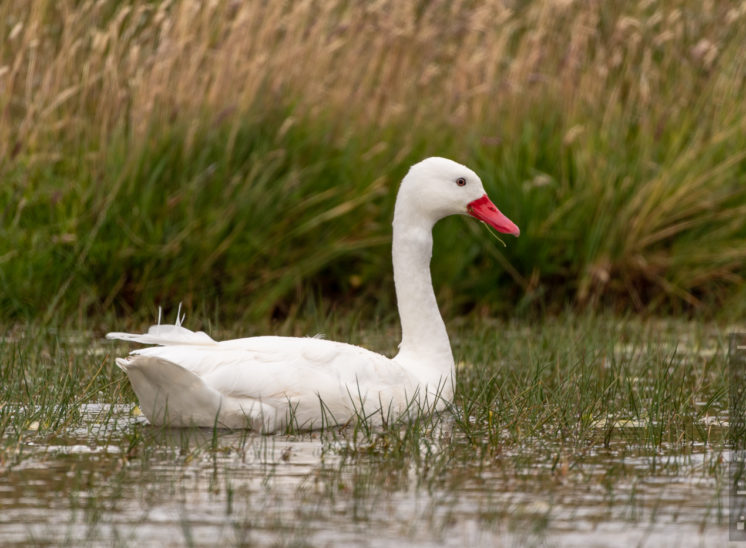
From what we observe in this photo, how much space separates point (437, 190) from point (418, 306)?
0.59 meters

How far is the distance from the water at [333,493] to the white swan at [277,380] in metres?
0.13

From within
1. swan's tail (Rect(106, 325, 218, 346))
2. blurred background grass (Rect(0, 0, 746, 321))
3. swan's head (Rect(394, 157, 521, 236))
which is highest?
blurred background grass (Rect(0, 0, 746, 321))

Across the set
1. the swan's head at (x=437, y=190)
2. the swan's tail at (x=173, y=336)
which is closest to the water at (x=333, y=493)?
the swan's tail at (x=173, y=336)

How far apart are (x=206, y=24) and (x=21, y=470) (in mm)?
5285

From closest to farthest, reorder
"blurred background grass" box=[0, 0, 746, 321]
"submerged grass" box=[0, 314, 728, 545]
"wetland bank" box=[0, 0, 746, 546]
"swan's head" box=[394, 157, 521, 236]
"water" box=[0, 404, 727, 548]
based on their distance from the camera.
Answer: "water" box=[0, 404, 727, 548]
"submerged grass" box=[0, 314, 728, 545]
"wetland bank" box=[0, 0, 746, 546]
"swan's head" box=[394, 157, 521, 236]
"blurred background grass" box=[0, 0, 746, 321]

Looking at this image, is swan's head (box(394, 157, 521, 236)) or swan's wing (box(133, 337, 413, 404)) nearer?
swan's wing (box(133, 337, 413, 404))

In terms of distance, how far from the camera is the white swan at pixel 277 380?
5680mm

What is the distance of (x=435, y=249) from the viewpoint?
1012cm

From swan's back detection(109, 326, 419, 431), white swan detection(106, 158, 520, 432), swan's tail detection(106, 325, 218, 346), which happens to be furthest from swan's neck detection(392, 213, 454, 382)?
swan's tail detection(106, 325, 218, 346)

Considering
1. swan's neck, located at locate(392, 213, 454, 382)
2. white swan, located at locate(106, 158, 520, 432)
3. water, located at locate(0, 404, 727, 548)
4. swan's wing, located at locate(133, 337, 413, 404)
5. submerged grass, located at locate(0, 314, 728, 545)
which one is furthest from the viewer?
swan's neck, located at locate(392, 213, 454, 382)

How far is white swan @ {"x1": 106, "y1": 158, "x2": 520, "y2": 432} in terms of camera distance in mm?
5680

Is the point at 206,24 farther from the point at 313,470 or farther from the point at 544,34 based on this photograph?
the point at 313,470

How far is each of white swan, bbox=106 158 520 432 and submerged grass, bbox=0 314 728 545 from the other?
0.11 meters

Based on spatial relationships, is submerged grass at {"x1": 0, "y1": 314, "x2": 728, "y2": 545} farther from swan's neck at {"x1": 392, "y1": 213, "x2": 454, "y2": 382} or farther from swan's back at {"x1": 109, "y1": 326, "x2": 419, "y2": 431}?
swan's neck at {"x1": 392, "y1": 213, "x2": 454, "y2": 382}
